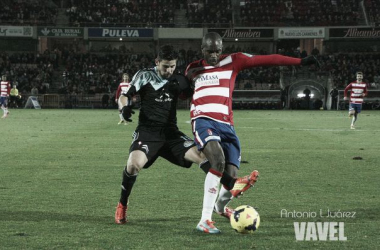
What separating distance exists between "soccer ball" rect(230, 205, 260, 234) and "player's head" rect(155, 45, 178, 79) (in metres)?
1.92

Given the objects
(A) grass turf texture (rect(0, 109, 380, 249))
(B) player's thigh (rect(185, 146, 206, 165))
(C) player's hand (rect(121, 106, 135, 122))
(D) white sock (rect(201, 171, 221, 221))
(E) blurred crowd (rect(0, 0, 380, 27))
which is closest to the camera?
(A) grass turf texture (rect(0, 109, 380, 249))

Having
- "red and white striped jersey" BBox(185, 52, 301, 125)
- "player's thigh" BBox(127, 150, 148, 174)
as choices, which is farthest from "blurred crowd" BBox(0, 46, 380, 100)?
"player's thigh" BBox(127, 150, 148, 174)

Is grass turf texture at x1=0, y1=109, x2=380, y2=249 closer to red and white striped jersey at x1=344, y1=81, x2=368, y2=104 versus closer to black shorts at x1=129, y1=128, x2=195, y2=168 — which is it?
black shorts at x1=129, y1=128, x2=195, y2=168

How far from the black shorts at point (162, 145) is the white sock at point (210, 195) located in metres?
0.75

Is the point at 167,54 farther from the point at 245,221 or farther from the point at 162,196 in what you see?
the point at 162,196

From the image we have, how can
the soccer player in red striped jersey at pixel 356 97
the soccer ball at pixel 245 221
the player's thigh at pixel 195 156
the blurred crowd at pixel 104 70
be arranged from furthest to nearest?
the blurred crowd at pixel 104 70 → the soccer player in red striped jersey at pixel 356 97 → the player's thigh at pixel 195 156 → the soccer ball at pixel 245 221

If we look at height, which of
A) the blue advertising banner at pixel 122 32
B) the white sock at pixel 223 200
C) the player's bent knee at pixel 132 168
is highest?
the blue advertising banner at pixel 122 32

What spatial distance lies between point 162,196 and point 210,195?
233cm

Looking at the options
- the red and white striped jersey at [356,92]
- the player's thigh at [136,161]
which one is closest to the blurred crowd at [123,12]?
the red and white striped jersey at [356,92]

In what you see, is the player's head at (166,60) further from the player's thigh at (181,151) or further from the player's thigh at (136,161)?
the player's thigh at (136,161)

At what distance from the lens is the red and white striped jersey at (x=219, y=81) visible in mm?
7574

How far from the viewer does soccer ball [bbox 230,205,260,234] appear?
6.68 metres

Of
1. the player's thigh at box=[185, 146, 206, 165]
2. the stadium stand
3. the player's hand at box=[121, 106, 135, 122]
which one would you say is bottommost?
the player's thigh at box=[185, 146, 206, 165]

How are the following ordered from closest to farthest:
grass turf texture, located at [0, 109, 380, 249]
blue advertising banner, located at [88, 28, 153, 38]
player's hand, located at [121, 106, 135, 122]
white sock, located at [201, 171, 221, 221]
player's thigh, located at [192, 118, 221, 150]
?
1. grass turf texture, located at [0, 109, 380, 249]
2. white sock, located at [201, 171, 221, 221]
3. player's thigh, located at [192, 118, 221, 150]
4. player's hand, located at [121, 106, 135, 122]
5. blue advertising banner, located at [88, 28, 153, 38]
